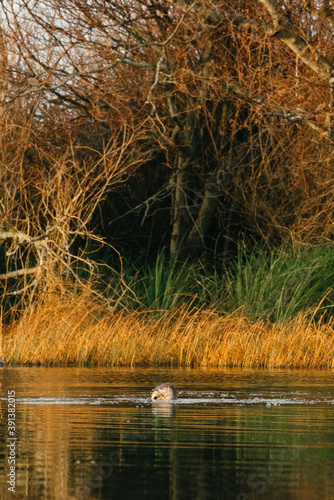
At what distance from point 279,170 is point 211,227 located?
3.35 metres

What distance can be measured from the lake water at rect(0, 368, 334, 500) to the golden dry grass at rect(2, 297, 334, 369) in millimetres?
3212

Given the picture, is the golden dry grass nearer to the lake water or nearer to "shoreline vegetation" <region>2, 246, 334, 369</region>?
"shoreline vegetation" <region>2, 246, 334, 369</region>

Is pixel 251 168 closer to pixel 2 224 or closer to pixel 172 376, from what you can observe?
pixel 2 224

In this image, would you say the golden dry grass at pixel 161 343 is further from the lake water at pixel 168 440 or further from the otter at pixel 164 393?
the otter at pixel 164 393

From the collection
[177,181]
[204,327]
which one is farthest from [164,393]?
[177,181]

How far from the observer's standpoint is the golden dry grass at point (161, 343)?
1678 cm

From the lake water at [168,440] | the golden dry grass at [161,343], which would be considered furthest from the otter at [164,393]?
the golden dry grass at [161,343]

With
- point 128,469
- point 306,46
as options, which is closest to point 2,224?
point 306,46

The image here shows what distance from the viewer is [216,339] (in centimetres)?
1744

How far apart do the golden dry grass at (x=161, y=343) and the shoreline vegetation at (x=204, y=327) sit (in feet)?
0.05

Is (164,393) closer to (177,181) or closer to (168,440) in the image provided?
(168,440)

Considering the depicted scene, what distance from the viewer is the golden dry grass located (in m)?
16.8

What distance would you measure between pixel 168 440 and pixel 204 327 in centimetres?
1002

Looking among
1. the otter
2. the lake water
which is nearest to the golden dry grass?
the lake water
